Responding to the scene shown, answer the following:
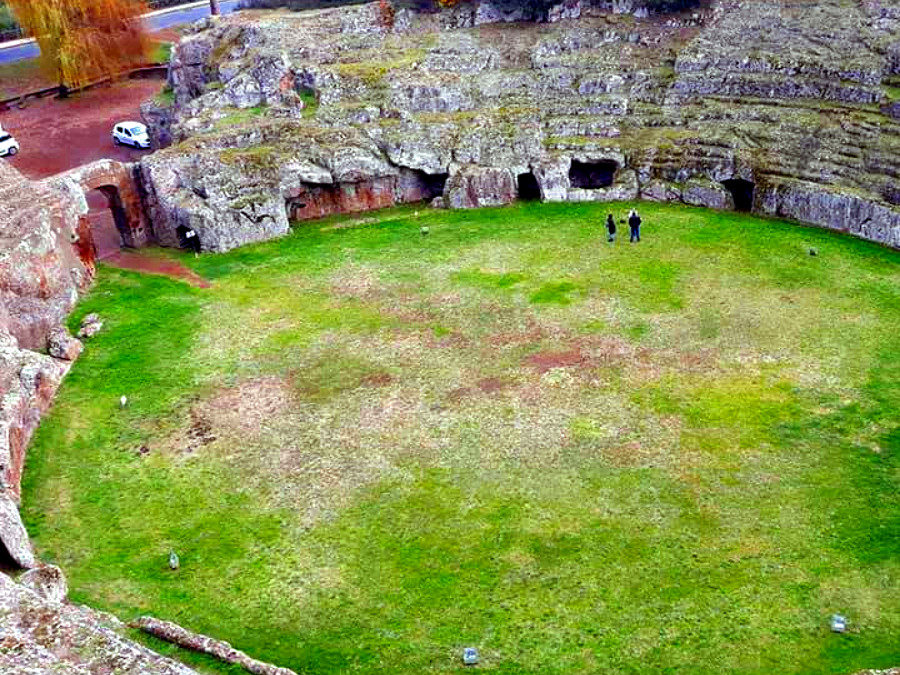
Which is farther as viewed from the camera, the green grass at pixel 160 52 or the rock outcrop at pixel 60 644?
the green grass at pixel 160 52

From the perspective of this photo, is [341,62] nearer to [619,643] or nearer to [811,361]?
[811,361]

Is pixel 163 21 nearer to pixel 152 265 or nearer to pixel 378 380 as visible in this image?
pixel 152 265

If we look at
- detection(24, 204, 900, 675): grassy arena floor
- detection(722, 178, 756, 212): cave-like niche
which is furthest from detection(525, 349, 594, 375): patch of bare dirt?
detection(722, 178, 756, 212): cave-like niche

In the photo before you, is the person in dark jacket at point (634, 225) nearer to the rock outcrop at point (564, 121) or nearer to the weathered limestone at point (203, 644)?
the rock outcrop at point (564, 121)

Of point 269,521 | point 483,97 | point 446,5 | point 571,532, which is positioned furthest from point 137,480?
point 446,5

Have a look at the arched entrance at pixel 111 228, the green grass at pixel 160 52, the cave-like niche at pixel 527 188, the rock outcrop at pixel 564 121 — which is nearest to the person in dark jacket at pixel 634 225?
the rock outcrop at pixel 564 121

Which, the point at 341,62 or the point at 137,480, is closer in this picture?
the point at 137,480

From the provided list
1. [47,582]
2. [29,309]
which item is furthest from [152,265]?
[47,582]
